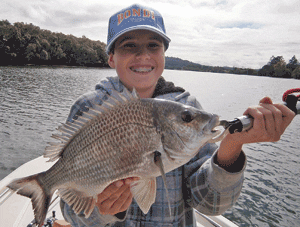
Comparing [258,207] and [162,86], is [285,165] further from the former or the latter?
[162,86]

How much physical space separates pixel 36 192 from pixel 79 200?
0.44 metres

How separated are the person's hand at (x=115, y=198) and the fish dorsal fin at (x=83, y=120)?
0.59 m

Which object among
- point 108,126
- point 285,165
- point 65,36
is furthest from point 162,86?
point 65,36

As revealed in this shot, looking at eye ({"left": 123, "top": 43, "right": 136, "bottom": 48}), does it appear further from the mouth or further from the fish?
the fish

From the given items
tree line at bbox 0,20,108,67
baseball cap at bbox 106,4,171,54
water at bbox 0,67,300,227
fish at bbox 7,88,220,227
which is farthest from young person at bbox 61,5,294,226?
tree line at bbox 0,20,108,67

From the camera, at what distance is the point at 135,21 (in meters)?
2.26

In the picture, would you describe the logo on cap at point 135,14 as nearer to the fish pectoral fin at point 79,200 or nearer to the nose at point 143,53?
the nose at point 143,53

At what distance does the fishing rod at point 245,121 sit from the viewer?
1.43 meters

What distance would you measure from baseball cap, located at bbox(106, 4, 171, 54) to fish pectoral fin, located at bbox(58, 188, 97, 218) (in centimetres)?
158

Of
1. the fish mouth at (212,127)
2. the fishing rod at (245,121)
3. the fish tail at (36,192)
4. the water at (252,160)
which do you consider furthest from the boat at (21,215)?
the water at (252,160)

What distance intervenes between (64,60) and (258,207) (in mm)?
84840

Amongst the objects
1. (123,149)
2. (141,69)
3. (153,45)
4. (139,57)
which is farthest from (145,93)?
(123,149)

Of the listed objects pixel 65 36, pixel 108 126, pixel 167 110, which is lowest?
pixel 108 126

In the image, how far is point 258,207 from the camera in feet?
26.6
